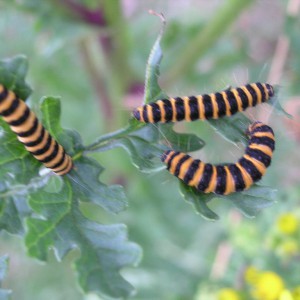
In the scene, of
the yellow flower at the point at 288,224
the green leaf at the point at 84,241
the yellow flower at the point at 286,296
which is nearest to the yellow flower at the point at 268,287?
the yellow flower at the point at 286,296

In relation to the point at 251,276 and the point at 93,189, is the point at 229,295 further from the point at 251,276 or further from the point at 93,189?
the point at 93,189

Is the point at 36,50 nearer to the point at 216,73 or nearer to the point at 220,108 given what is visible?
the point at 216,73

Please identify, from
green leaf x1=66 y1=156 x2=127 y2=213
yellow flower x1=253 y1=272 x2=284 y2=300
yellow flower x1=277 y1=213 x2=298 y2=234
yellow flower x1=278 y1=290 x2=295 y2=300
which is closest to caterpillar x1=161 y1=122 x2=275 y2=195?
green leaf x1=66 y1=156 x2=127 y2=213

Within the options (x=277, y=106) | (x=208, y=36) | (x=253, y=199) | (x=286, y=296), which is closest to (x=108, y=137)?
(x=253, y=199)

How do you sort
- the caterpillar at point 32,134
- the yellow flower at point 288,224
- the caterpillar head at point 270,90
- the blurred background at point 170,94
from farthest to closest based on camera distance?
the blurred background at point 170,94 < the yellow flower at point 288,224 < the caterpillar head at point 270,90 < the caterpillar at point 32,134

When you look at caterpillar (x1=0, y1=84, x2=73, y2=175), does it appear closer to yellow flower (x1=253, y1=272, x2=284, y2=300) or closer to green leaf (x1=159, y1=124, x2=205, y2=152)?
green leaf (x1=159, y1=124, x2=205, y2=152)

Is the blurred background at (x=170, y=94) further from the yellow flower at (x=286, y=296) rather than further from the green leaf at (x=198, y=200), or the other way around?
the green leaf at (x=198, y=200)
